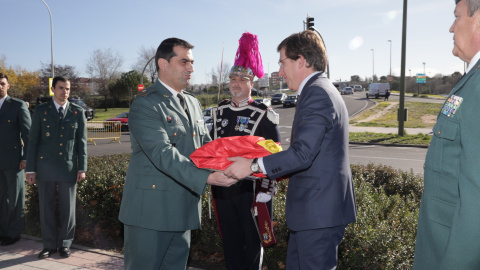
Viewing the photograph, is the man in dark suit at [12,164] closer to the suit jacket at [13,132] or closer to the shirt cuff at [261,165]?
the suit jacket at [13,132]

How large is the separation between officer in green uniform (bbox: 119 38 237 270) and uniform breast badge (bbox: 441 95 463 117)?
1.51 meters

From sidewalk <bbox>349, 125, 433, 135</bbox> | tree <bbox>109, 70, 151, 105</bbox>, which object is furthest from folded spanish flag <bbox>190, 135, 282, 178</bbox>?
tree <bbox>109, 70, 151, 105</bbox>

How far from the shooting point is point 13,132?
5.48 metres

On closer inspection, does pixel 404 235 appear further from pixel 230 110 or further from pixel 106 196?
pixel 106 196

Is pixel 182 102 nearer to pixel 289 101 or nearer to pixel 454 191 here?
pixel 454 191

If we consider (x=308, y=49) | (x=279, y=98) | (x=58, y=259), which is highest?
(x=279, y=98)

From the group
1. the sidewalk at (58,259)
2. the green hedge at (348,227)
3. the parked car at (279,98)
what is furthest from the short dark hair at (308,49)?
the parked car at (279,98)

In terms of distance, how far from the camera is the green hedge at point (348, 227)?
3.67 metres

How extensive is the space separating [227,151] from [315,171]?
2.22ft

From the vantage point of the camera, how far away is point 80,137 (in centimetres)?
514

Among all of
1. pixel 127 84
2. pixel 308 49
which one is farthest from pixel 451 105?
pixel 127 84

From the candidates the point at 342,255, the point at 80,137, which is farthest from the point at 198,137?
the point at 80,137

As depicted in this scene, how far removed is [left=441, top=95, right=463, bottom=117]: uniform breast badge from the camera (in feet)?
6.21

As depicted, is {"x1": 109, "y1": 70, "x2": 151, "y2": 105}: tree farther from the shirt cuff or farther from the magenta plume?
the shirt cuff
